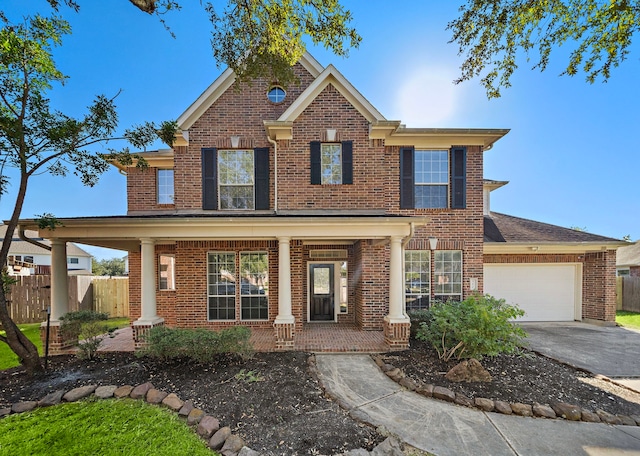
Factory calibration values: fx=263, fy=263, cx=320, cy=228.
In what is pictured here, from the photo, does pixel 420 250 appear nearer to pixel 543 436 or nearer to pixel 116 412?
pixel 543 436

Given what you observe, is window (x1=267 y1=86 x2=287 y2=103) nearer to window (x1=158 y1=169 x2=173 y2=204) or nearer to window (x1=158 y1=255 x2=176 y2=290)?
window (x1=158 y1=169 x2=173 y2=204)

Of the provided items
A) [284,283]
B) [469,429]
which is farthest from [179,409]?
[469,429]

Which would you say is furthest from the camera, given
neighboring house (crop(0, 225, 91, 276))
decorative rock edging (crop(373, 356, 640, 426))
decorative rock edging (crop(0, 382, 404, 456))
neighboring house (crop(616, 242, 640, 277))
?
neighboring house (crop(616, 242, 640, 277))

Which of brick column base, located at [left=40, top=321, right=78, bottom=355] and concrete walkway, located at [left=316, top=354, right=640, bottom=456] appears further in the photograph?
brick column base, located at [left=40, top=321, right=78, bottom=355]

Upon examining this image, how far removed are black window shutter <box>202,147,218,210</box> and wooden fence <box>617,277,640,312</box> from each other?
1850 centimetres

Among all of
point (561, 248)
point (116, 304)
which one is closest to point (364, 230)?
point (561, 248)

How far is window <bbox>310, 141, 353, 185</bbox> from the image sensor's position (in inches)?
304

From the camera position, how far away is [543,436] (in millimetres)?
3389

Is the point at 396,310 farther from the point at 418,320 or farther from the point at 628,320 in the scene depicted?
the point at 628,320

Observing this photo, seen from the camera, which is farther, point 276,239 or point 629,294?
point 629,294

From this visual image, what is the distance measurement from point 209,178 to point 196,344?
4.87 metres

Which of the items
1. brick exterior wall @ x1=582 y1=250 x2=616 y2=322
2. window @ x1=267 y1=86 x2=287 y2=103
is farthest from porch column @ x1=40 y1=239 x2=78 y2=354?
brick exterior wall @ x1=582 y1=250 x2=616 y2=322

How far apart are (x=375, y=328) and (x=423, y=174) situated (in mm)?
4883

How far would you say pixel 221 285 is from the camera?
26.0 ft
